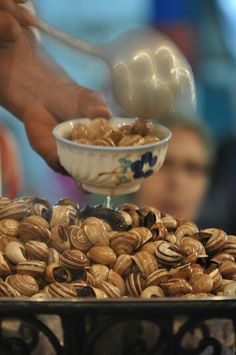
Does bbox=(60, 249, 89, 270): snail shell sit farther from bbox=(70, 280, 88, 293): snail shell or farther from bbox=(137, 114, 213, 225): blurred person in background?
bbox=(137, 114, 213, 225): blurred person in background

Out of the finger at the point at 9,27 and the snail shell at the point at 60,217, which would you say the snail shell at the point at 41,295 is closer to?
the snail shell at the point at 60,217

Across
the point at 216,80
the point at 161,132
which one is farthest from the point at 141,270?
the point at 216,80

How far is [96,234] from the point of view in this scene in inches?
26.9

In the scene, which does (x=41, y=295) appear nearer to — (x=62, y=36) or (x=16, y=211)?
(x=16, y=211)

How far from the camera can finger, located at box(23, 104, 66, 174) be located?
75 centimetres

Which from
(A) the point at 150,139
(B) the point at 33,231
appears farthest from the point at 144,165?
(B) the point at 33,231

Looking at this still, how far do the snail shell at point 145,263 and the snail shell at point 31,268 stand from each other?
84 millimetres

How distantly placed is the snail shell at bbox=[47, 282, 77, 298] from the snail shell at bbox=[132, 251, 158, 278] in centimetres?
6

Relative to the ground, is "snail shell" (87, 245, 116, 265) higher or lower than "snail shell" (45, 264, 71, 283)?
higher

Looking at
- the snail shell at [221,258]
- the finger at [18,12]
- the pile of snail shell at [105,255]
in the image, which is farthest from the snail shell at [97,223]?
the finger at [18,12]

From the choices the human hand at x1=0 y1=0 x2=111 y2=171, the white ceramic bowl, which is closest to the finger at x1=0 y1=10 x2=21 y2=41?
the human hand at x1=0 y1=0 x2=111 y2=171

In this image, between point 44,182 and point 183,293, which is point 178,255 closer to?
point 183,293

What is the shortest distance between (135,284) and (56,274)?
70mm

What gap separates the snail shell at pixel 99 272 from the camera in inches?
25.7
